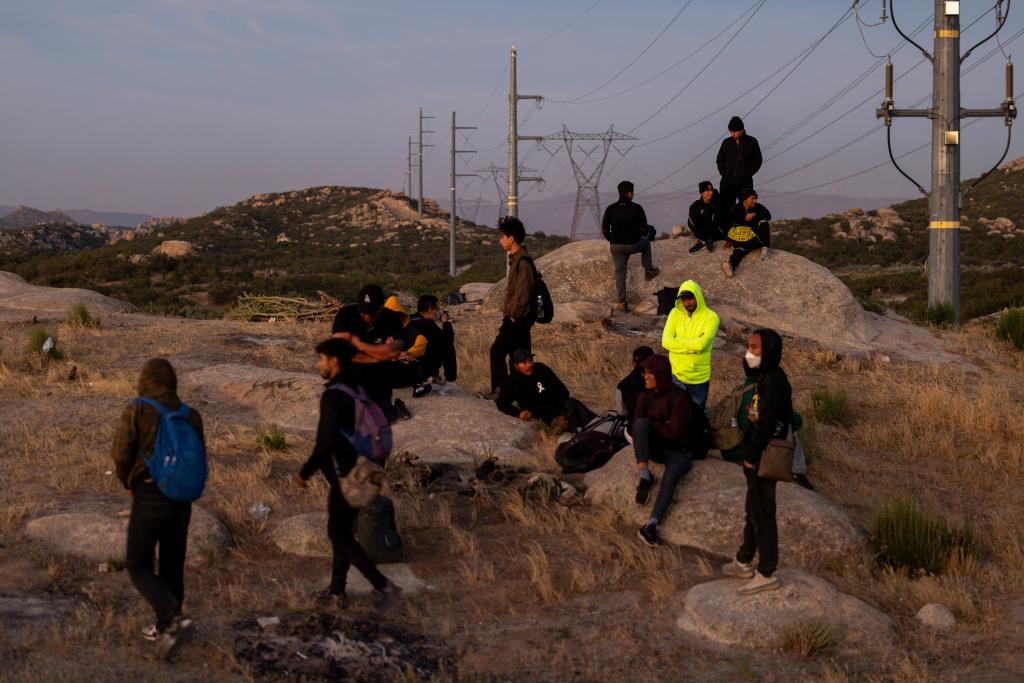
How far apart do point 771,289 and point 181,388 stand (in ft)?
30.2

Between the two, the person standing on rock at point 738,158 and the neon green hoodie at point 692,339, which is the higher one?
the person standing on rock at point 738,158

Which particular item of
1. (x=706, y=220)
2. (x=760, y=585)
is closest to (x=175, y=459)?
(x=760, y=585)

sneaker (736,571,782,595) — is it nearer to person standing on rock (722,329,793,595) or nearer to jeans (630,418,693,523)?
person standing on rock (722,329,793,595)

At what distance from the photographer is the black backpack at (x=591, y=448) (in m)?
9.42

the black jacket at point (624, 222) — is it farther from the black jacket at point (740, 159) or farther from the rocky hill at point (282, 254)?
the rocky hill at point (282, 254)

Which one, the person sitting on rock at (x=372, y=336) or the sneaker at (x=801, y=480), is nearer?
the person sitting on rock at (x=372, y=336)

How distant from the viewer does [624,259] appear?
1581 centimetres

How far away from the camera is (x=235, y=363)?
47.4 ft

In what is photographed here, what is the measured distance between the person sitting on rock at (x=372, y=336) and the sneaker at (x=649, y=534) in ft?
7.65

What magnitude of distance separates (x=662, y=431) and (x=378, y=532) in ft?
7.56

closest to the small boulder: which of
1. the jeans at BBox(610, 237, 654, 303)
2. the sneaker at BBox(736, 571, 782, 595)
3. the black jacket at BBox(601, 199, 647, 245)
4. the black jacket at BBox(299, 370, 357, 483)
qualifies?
the sneaker at BBox(736, 571, 782, 595)

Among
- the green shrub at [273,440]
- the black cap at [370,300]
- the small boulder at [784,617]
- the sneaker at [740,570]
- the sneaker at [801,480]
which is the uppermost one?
the black cap at [370,300]

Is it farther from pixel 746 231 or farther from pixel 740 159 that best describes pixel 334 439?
pixel 746 231

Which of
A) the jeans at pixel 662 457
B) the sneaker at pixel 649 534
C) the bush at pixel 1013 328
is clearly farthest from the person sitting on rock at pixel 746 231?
the sneaker at pixel 649 534
